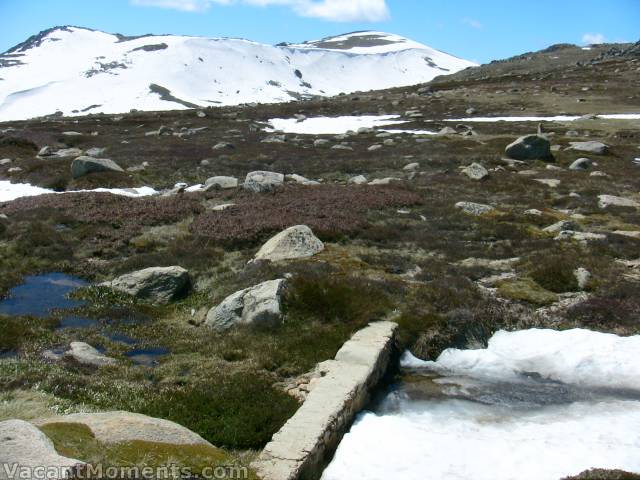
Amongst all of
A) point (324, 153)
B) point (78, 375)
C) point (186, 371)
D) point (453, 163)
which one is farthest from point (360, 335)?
point (324, 153)

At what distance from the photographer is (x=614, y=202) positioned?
27.4 metres

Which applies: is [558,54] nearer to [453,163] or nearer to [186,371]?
[453,163]

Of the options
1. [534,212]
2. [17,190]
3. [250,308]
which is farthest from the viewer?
[17,190]

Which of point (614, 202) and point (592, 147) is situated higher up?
point (592, 147)

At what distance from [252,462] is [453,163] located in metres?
36.2

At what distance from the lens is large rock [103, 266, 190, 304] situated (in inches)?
639

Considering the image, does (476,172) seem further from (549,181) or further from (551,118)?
(551,118)

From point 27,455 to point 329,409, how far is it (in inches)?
195

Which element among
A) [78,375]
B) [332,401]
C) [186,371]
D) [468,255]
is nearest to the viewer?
[332,401]

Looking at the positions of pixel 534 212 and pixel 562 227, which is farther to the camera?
pixel 534 212

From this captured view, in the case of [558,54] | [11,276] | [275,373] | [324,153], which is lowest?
[275,373]

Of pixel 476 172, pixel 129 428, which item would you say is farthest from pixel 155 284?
pixel 476 172

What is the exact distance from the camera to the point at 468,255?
64.4 feet

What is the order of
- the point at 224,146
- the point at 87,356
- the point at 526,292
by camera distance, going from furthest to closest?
1. the point at 224,146
2. the point at 526,292
3. the point at 87,356
